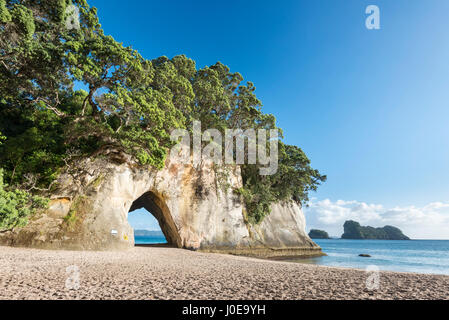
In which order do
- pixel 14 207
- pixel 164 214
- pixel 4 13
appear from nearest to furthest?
pixel 4 13 < pixel 14 207 < pixel 164 214

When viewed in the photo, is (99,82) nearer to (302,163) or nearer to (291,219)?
(302,163)

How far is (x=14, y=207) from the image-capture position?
8.39 meters

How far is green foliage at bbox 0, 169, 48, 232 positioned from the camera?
25.6 ft

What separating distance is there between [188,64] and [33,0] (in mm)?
13571

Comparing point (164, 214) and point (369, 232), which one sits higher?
point (164, 214)

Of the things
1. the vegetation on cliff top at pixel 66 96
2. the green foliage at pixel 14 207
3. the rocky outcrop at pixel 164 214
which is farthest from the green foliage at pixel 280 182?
the green foliage at pixel 14 207

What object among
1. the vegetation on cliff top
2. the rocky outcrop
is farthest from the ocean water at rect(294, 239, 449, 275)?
the vegetation on cliff top

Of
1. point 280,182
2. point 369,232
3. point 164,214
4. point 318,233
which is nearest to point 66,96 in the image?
point 164,214

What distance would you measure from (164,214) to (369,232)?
479 ft

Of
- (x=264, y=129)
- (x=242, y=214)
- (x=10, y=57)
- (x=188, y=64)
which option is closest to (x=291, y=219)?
(x=242, y=214)

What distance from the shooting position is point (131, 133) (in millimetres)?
12914

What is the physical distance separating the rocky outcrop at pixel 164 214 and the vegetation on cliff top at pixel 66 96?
164 cm

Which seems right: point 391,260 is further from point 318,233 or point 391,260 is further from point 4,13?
point 318,233

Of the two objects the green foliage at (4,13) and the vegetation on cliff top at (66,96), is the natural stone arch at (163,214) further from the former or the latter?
the green foliage at (4,13)
